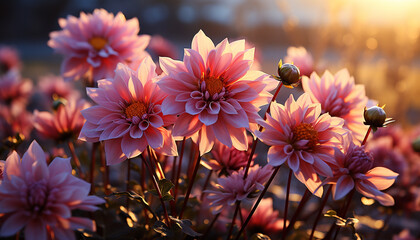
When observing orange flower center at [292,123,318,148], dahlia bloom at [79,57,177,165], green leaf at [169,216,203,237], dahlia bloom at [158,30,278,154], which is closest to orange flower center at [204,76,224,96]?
Answer: dahlia bloom at [158,30,278,154]

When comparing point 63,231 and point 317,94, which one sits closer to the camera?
point 63,231

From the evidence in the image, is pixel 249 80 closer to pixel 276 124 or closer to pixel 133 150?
pixel 276 124

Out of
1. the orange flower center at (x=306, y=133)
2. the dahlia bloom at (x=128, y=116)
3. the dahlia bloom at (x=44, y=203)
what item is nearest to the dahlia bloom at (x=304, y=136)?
the orange flower center at (x=306, y=133)

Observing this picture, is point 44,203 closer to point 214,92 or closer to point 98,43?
point 214,92

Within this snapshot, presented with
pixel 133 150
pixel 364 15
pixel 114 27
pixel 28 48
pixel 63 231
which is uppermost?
pixel 364 15

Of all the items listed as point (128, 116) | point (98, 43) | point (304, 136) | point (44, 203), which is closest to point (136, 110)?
point (128, 116)

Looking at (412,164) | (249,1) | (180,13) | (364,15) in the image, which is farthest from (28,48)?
(412,164)

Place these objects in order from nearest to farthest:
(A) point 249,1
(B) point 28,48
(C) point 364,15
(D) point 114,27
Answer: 1. (D) point 114,27
2. (C) point 364,15
3. (A) point 249,1
4. (B) point 28,48

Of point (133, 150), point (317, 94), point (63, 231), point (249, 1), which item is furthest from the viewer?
point (249, 1)
